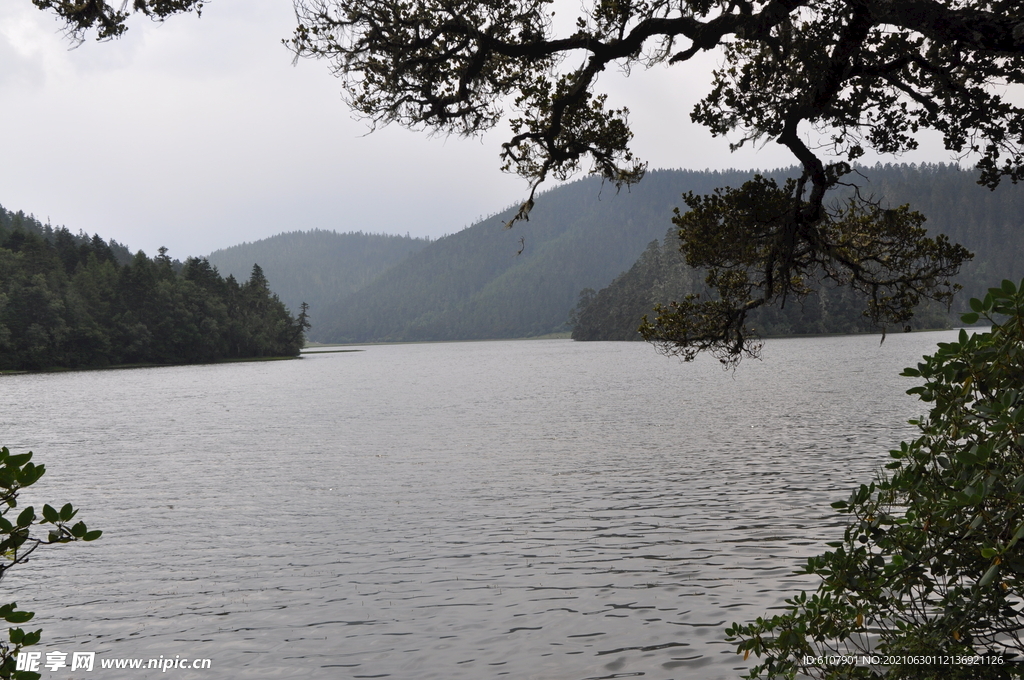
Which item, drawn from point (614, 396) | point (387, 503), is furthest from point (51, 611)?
→ point (614, 396)

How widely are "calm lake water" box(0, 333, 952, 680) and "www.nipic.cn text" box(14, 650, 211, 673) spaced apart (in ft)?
0.72

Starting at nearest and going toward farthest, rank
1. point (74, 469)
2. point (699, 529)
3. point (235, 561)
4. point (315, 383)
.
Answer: point (235, 561)
point (699, 529)
point (74, 469)
point (315, 383)

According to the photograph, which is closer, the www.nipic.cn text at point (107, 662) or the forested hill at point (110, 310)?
the www.nipic.cn text at point (107, 662)

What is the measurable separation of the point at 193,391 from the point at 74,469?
47.8 meters

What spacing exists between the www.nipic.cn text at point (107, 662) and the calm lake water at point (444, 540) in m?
0.22

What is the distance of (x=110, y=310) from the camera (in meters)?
137

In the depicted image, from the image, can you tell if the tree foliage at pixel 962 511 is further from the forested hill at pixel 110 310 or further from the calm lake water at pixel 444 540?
the forested hill at pixel 110 310

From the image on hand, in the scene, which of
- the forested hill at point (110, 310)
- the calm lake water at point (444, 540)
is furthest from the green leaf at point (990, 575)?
the forested hill at point (110, 310)

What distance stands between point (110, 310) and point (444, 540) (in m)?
140

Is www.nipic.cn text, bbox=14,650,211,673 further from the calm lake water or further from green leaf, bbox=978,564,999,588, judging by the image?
green leaf, bbox=978,564,999,588

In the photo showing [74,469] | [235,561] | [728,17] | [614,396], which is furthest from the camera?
[614,396]

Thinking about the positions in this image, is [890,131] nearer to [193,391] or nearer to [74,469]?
[74,469]

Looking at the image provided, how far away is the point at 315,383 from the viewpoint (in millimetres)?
85062

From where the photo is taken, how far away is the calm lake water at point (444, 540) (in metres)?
10.7
